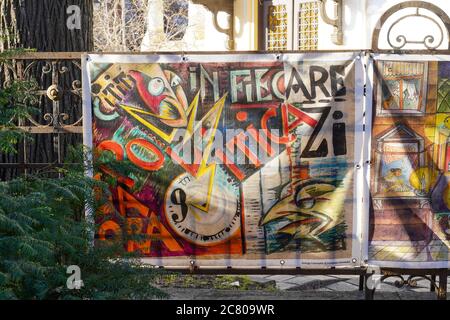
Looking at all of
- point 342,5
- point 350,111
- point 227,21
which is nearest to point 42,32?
point 350,111

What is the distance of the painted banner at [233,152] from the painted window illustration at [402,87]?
189 mm

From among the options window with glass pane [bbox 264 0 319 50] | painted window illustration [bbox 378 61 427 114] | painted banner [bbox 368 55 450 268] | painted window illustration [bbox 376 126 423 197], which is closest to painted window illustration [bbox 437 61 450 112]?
painted banner [bbox 368 55 450 268]

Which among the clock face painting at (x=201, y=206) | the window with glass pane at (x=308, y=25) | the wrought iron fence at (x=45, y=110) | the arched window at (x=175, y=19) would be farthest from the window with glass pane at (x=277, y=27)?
the arched window at (x=175, y=19)

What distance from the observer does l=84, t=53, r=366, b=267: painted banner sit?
5.02 metres

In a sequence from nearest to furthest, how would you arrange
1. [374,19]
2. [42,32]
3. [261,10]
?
[42,32]
[374,19]
[261,10]

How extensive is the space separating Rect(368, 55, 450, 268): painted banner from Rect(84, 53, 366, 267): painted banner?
0.17 metres

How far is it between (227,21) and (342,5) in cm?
351

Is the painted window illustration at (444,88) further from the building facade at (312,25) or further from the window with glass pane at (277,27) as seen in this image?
the window with glass pane at (277,27)

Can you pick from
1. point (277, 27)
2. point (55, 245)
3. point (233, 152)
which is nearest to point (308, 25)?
point (277, 27)
